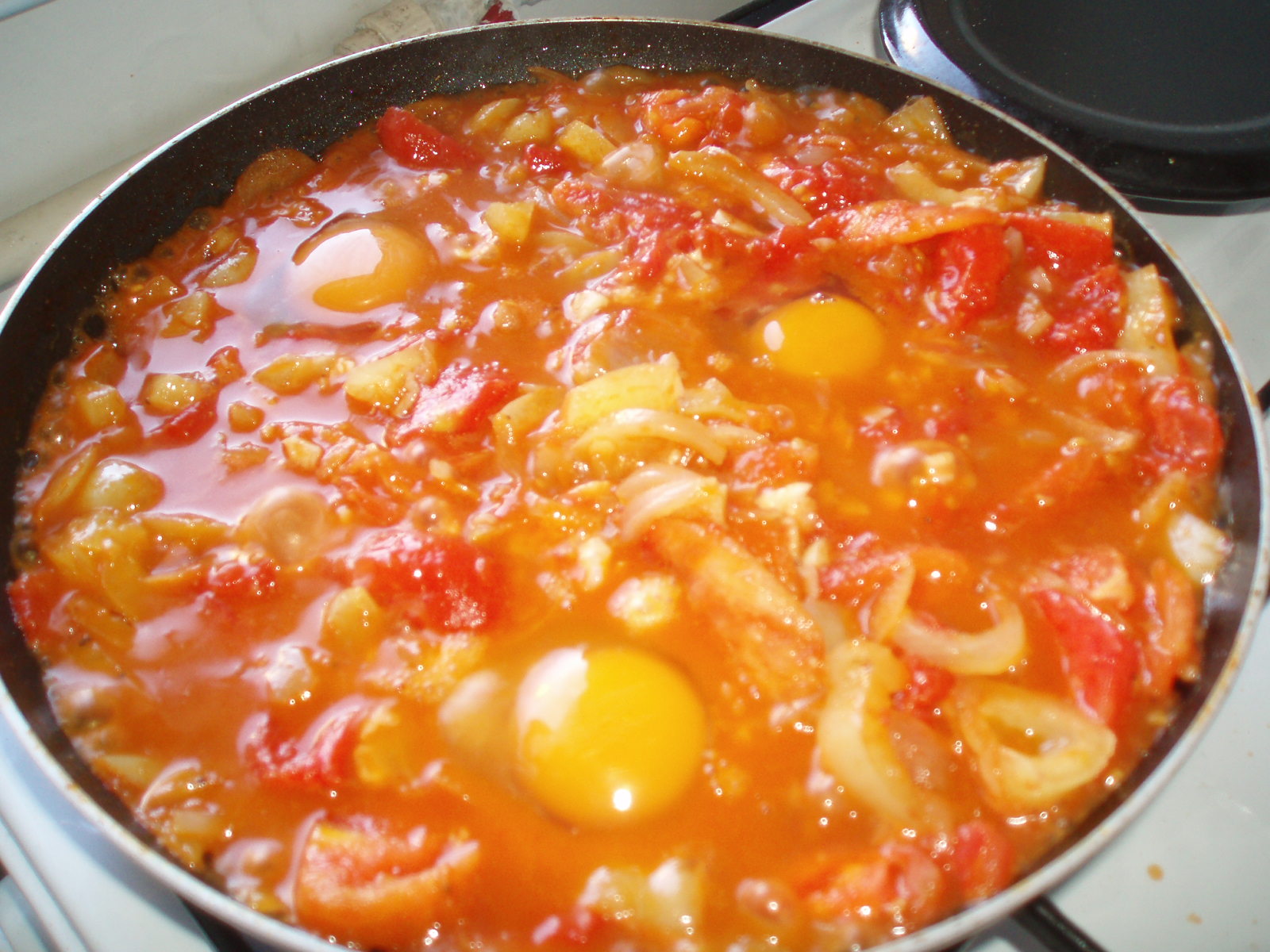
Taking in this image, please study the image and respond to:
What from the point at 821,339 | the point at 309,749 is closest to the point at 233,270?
the point at 309,749

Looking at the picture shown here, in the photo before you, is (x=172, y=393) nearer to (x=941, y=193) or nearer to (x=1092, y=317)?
(x=941, y=193)

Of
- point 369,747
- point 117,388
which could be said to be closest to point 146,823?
point 369,747

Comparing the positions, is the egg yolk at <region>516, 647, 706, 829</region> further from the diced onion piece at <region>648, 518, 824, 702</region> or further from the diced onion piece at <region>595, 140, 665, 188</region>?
the diced onion piece at <region>595, 140, 665, 188</region>

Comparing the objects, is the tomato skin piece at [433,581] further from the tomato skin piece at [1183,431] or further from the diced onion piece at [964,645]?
the tomato skin piece at [1183,431]

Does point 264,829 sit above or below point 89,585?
below

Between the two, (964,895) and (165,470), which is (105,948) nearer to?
(165,470)

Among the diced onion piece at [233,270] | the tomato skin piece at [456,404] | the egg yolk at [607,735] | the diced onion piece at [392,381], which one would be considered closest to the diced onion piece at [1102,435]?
the egg yolk at [607,735]

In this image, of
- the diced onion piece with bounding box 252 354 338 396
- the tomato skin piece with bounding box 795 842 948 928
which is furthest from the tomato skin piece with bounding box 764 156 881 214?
the tomato skin piece with bounding box 795 842 948 928
